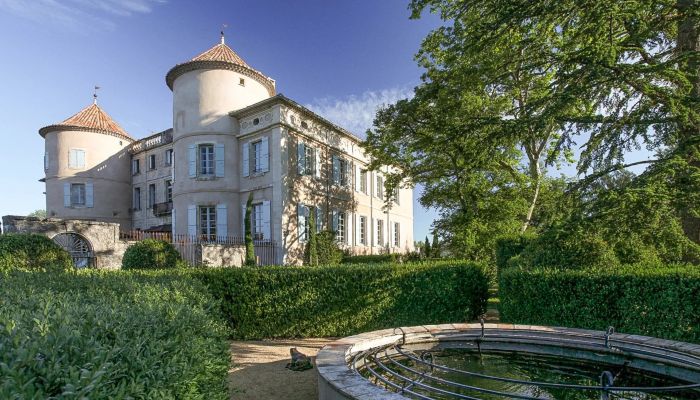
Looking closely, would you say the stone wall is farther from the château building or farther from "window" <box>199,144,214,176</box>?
"window" <box>199,144,214,176</box>

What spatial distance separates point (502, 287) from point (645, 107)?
4.81m

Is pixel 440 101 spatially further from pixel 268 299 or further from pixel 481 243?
pixel 268 299

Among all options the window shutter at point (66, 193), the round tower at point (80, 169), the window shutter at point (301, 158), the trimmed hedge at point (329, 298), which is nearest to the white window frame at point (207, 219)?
the window shutter at point (301, 158)

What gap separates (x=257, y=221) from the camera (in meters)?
19.4

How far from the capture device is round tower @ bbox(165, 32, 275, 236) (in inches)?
761

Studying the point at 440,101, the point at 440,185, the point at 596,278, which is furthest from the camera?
the point at 440,185

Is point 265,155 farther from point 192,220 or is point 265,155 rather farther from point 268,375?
point 268,375

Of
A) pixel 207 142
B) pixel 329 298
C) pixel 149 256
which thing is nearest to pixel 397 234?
pixel 207 142

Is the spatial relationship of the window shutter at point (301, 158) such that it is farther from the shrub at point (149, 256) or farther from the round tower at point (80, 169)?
the round tower at point (80, 169)

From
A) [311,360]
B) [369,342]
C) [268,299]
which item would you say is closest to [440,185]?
[268,299]

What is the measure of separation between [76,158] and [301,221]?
18.0 meters

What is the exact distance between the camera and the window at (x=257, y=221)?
19.1 metres

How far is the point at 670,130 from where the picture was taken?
7.47 meters

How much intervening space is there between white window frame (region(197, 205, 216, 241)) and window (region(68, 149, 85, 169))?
42.4ft
